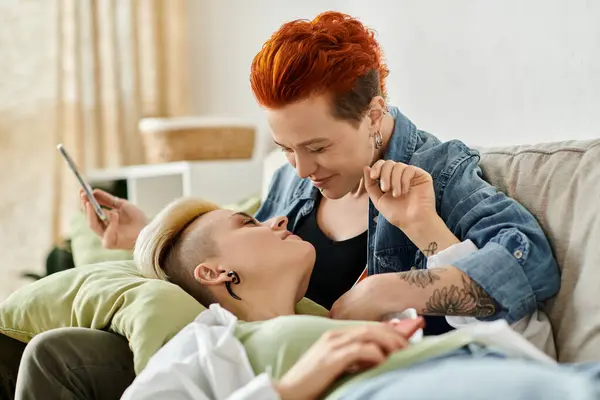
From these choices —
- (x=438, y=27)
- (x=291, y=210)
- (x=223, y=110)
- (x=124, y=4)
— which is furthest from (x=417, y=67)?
(x=124, y=4)

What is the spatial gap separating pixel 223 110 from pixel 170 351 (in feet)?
9.34

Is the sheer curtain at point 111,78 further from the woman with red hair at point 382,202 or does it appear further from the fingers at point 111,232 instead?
the woman with red hair at point 382,202

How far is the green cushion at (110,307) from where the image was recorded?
1.44 meters

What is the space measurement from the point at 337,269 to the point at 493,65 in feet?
2.47

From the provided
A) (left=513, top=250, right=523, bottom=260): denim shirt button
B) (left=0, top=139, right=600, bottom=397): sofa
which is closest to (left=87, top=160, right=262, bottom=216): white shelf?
(left=0, top=139, right=600, bottom=397): sofa

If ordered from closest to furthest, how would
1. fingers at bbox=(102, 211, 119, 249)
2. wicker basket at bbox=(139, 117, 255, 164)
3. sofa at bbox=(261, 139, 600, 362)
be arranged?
sofa at bbox=(261, 139, 600, 362)
fingers at bbox=(102, 211, 119, 249)
wicker basket at bbox=(139, 117, 255, 164)

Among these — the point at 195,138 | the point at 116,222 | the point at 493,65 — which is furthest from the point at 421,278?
the point at 195,138

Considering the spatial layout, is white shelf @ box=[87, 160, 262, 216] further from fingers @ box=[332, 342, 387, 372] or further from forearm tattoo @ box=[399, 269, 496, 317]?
fingers @ box=[332, 342, 387, 372]

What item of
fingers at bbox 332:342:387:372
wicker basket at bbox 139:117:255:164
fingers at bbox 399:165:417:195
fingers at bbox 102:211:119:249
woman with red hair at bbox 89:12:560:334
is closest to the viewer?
fingers at bbox 332:342:387:372

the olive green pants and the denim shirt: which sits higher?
the denim shirt

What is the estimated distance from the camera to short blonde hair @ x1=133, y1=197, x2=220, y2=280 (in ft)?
5.42

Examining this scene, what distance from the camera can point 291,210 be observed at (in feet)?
6.78

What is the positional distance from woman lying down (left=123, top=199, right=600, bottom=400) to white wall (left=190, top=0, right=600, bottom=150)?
2.43 ft

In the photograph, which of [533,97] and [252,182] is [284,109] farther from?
[252,182]
